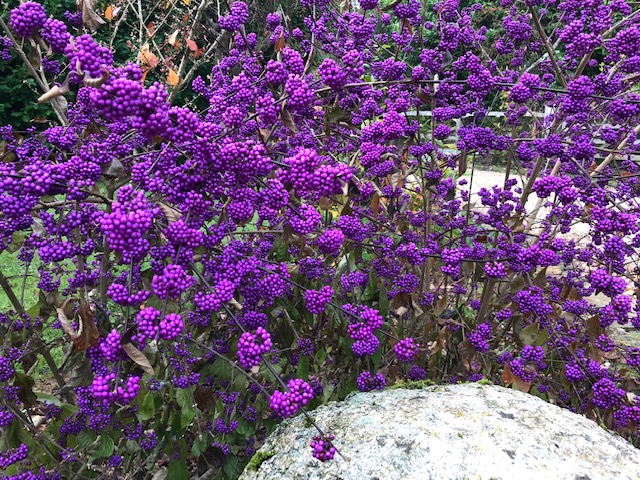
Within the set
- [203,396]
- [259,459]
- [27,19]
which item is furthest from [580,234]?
[27,19]

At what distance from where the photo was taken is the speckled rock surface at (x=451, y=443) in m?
1.61

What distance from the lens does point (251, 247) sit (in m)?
2.19

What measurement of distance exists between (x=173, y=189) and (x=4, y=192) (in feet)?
1.35

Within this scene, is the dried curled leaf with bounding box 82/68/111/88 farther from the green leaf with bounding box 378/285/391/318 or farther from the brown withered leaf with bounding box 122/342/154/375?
the green leaf with bounding box 378/285/391/318

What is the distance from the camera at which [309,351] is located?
7.81ft

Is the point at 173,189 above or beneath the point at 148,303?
above

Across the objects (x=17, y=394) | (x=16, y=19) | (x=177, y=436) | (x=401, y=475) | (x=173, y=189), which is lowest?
(x=177, y=436)

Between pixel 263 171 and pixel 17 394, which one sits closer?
pixel 263 171

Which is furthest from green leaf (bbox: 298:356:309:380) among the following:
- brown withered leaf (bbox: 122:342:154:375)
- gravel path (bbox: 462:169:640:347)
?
gravel path (bbox: 462:169:640:347)

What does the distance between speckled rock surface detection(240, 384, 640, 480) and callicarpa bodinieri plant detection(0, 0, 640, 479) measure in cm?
12

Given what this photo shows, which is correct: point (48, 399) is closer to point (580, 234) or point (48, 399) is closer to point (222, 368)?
point (222, 368)

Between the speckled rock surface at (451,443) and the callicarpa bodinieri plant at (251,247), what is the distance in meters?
0.12

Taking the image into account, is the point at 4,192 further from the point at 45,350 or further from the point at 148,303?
the point at 45,350

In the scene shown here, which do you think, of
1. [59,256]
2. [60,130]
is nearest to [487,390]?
[59,256]
